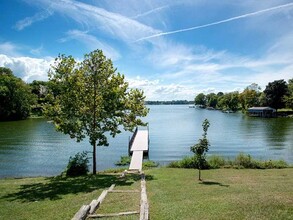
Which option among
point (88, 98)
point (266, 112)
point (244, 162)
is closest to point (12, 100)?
point (88, 98)

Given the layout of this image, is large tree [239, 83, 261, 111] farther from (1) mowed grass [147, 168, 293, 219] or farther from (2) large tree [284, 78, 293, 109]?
(1) mowed grass [147, 168, 293, 219]

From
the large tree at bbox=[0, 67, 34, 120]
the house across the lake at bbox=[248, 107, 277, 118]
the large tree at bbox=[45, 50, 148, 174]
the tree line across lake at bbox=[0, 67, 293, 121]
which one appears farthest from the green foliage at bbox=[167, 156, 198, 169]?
the house across the lake at bbox=[248, 107, 277, 118]

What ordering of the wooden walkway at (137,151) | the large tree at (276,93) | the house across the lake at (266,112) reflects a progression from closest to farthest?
1. the wooden walkway at (137,151)
2. the house across the lake at (266,112)
3. the large tree at (276,93)

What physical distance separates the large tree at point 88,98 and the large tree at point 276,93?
10368cm

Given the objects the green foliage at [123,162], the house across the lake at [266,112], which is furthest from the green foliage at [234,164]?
the house across the lake at [266,112]

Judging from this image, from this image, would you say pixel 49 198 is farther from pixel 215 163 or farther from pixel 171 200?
pixel 215 163

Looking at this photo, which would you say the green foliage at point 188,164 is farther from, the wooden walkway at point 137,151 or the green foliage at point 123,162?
the green foliage at point 123,162

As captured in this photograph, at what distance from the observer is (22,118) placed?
3853 inches

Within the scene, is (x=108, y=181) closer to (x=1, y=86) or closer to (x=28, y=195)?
(x=28, y=195)

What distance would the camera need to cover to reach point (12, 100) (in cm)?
9156

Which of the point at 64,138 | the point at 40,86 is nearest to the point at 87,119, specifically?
the point at 64,138

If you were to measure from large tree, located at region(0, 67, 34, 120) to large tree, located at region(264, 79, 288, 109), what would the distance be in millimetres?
94728

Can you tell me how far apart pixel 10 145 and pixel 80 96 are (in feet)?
83.7

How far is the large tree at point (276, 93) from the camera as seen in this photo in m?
110
